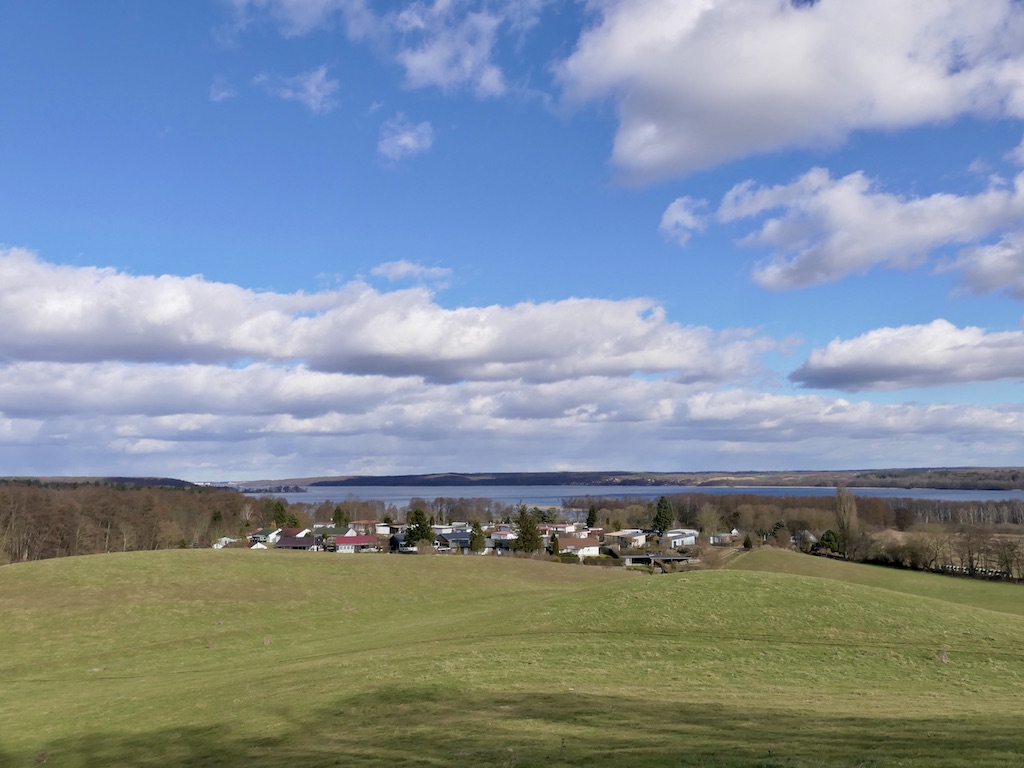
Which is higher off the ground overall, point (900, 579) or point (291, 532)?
→ point (291, 532)

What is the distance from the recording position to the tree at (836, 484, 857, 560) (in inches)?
4592

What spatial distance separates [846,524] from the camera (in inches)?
4769

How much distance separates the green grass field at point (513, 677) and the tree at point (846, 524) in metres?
80.3

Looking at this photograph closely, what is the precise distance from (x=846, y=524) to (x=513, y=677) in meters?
114

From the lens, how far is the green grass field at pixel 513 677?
16.8 meters

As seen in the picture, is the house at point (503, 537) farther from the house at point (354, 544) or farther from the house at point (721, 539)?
the house at point (721, 539)

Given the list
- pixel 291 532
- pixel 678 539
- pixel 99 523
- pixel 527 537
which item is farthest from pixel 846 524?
pixel 99 523

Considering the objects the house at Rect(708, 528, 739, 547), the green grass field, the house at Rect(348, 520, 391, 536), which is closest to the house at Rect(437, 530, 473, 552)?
the house at Rect(348, 520, 391, 536)

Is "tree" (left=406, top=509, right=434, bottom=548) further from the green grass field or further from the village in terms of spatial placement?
the green grass field

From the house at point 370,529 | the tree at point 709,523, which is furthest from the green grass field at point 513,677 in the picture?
the tree at point 709,523

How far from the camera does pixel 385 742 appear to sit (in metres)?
17.9

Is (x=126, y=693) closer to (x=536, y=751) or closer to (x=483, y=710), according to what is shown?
(x=483, y=710)

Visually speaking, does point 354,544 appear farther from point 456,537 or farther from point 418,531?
point 456,537

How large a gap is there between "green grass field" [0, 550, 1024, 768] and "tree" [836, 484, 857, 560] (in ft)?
264
